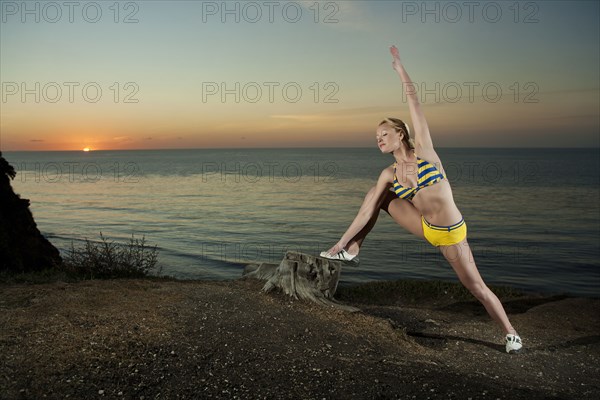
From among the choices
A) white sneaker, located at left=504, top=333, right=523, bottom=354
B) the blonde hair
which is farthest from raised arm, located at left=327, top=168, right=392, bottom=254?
white sneaker, located at left=504, top=333, right=523, bottom=354

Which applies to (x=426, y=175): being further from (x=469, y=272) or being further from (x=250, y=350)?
(x=250, y=350)

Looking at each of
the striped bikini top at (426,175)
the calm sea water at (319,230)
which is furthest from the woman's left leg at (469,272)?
the calm sea water at (319,230)

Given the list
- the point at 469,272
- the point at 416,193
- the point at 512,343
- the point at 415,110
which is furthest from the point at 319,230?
the point at 415,110

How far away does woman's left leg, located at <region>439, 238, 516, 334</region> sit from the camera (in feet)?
26.2

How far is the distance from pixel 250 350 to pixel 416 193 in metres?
3.30

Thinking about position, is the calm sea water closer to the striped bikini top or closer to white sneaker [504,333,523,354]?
white sneaker [504,333,523,354]

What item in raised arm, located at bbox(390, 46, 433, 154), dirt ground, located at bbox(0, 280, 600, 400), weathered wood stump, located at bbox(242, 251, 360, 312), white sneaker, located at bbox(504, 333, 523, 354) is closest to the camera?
dirt ground, located at bbox(0, 280, 600, 400)

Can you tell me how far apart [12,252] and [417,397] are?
11.5m

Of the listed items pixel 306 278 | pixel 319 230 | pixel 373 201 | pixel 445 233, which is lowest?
pixel 319 230

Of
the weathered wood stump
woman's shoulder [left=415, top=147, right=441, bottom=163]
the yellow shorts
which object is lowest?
the weathered wood stump

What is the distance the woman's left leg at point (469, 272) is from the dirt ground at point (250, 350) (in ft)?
2.57

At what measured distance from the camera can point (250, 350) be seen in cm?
788

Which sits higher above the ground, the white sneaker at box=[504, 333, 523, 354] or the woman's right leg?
the woman's right leg

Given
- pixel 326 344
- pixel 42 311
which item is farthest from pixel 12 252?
pixel 326 344
